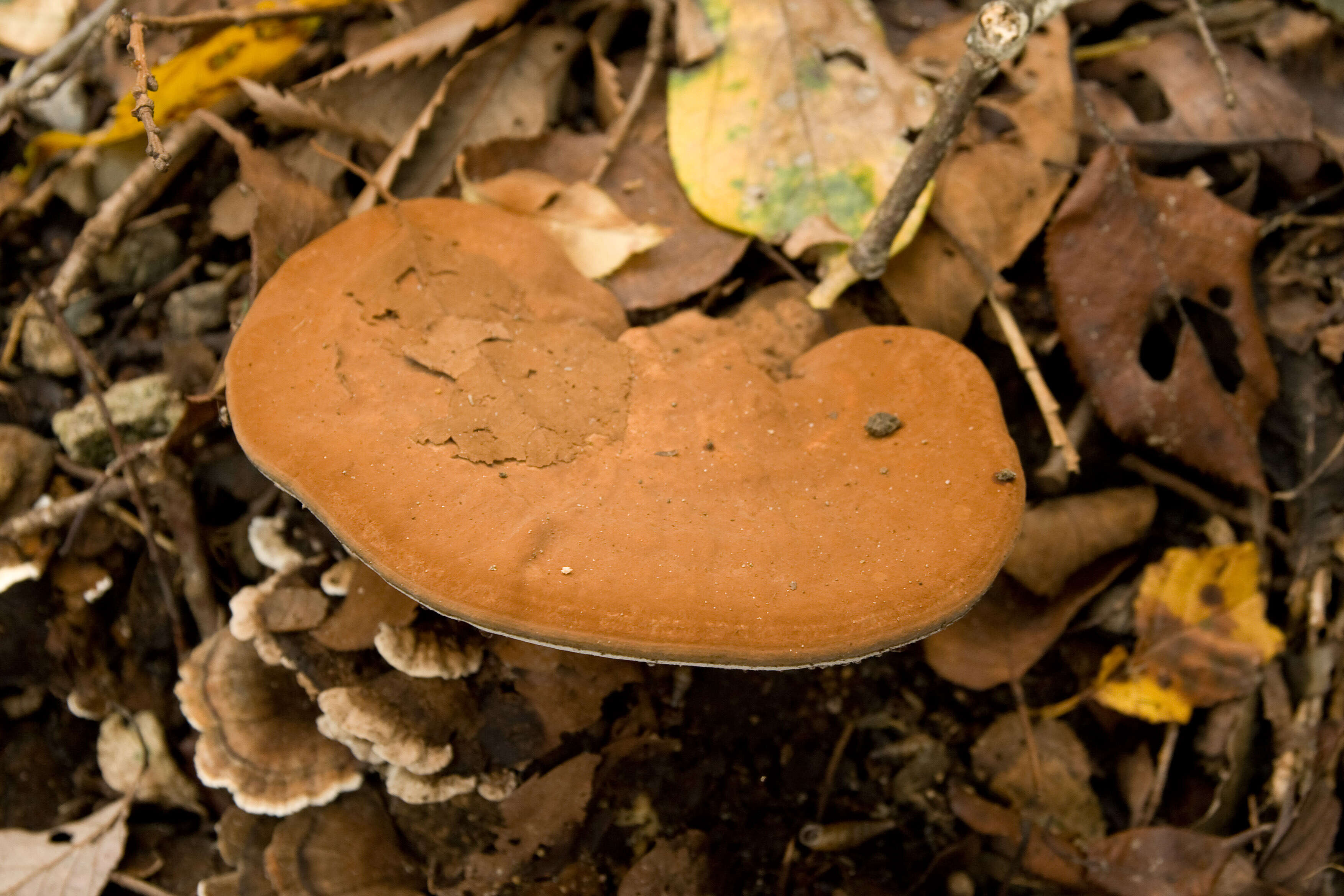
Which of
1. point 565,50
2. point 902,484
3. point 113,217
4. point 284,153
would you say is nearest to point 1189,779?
point 902,484

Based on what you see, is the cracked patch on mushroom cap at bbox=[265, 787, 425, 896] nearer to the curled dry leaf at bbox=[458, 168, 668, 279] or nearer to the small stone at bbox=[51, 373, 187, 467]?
the small stone at bbox=[51, 373, 187, 467]

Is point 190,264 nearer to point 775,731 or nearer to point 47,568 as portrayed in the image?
point 47,568

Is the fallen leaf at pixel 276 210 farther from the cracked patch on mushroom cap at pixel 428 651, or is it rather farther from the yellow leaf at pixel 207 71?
the cracked patch on mushroom cap at pixel 428 651

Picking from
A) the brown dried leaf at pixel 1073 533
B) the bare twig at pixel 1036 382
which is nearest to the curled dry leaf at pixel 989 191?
the bare twig at pixel 1036 382

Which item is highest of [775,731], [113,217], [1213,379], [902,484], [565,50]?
[565,50]

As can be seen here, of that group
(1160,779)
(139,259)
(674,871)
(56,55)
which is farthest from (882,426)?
(56,55)
